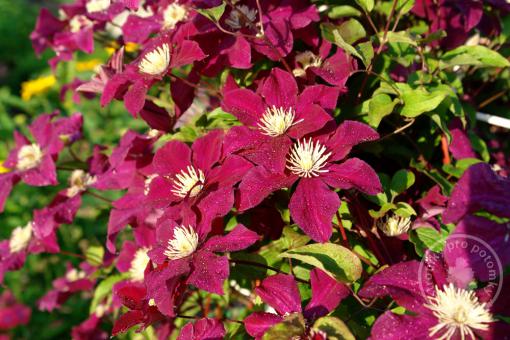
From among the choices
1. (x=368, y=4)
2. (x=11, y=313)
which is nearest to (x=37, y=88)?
(x=11, y=313)

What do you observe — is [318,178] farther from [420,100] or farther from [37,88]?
[37,88]

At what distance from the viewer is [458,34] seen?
3.44 ft

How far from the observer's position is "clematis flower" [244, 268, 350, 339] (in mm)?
722

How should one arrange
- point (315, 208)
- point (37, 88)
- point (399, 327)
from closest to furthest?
point (399, 327) < point (315, 208) < point (37, 88)

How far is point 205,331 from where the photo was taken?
750 mm

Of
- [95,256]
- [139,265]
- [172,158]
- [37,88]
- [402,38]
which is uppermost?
[402,38]

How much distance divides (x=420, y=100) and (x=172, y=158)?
1.33 feet

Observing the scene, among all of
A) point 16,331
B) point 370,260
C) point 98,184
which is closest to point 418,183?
point 370,260

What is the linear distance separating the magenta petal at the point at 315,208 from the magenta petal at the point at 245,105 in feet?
0.48

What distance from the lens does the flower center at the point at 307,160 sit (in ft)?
2.52

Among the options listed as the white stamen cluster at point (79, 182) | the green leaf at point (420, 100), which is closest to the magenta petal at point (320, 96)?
the green leaf at point (420, 100)

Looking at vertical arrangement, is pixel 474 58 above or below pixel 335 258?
above

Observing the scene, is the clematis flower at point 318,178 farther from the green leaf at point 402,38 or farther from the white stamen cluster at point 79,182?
the white stamen cluster at point 79,182

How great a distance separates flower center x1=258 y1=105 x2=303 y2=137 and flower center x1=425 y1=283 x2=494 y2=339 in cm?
31
